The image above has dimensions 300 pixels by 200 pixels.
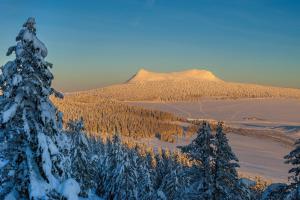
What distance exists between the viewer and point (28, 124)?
30.5 feet

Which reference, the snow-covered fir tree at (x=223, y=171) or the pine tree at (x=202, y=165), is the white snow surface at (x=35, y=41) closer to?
the pine tree at (x=202, y=165)

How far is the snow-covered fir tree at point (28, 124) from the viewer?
352 inches

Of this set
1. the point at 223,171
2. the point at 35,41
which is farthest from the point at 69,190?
the point at 223,171

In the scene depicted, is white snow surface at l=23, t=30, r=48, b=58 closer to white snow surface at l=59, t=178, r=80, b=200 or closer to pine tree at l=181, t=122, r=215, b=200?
white snow surface at l=59, t=178, r=80, b=200

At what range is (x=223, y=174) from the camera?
1802 centimetres

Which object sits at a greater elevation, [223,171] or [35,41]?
[35,41]

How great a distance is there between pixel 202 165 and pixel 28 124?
35.9 feet

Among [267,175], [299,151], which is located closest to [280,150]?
[267,175]

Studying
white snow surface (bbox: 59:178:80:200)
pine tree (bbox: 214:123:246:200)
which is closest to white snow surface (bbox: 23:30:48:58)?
white snow surface (bbox: 59:178:80:200)

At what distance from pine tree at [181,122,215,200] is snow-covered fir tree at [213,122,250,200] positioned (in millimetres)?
311

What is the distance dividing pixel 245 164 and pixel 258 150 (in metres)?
30.8

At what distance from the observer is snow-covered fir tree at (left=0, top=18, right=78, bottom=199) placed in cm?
895

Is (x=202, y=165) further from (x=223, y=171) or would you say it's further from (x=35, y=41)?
(x=35, y=41)

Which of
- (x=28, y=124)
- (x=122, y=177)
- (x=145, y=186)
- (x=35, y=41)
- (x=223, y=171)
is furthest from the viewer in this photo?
(x=145, y=186)
